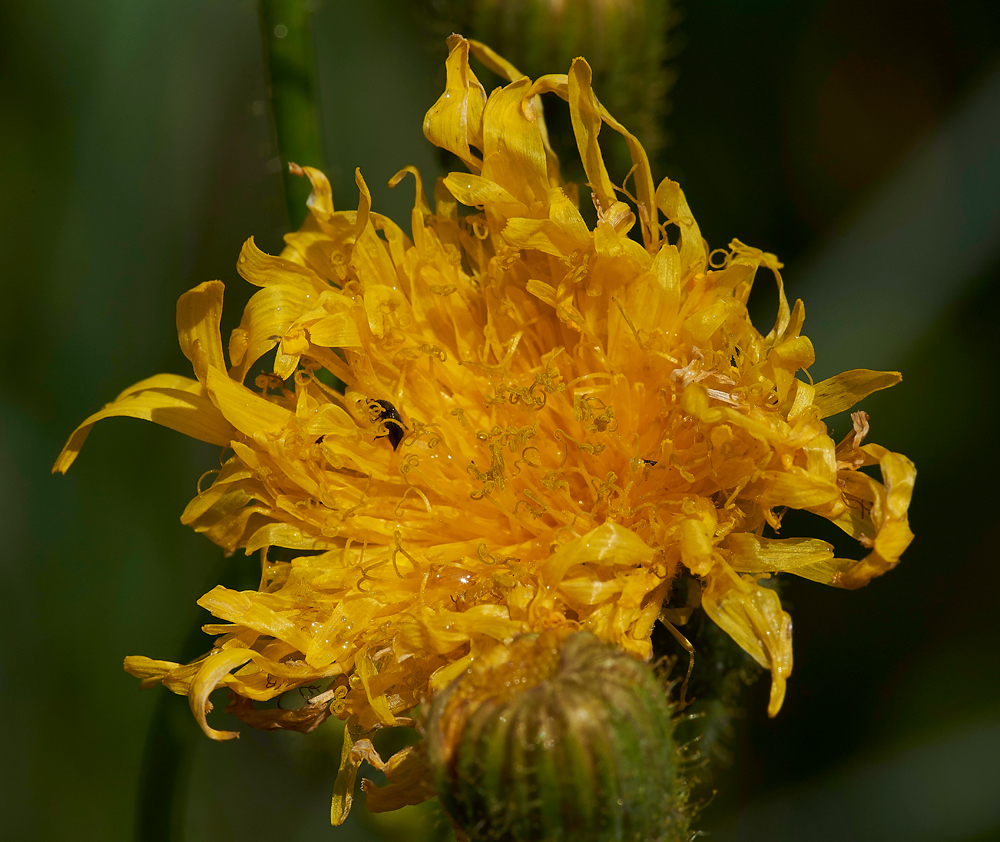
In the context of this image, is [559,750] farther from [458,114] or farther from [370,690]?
[458,114]

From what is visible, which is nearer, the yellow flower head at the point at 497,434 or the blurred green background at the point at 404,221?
the yellow flower head at the point at 497,434

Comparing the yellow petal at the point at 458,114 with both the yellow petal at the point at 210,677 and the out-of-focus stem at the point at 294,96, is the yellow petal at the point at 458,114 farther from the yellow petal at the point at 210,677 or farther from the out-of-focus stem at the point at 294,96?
the yellow petal at the point at 210,677

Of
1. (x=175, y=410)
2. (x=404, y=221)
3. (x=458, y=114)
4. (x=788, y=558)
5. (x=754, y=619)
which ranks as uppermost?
(x=458, y=114)

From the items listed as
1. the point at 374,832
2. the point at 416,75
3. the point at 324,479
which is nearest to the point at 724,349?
the point at 324,479

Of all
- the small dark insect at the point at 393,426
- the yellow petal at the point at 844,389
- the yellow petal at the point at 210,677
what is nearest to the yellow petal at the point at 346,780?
the yellow petal at the point at 210,677

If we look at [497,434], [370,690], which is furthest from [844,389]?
[370,690]

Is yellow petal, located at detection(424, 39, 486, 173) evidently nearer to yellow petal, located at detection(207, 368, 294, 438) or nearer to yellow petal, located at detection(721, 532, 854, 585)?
yellow petal, located at detection(207, 368, 294, 438)
